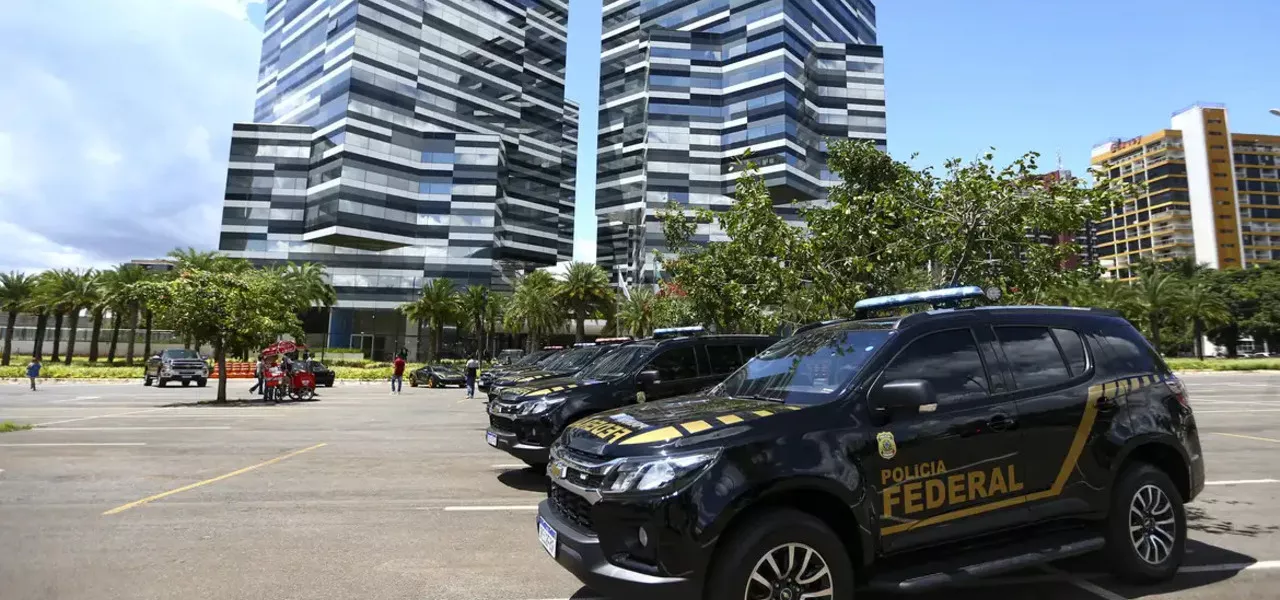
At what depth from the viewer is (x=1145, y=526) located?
439 cm

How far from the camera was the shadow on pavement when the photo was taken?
780cm

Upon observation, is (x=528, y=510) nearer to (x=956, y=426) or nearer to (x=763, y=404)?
(x=763, y=404)

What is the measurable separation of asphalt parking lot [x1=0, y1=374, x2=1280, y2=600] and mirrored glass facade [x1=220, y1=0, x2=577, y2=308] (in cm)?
6920

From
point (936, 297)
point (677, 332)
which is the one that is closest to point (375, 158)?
point (677, 332)

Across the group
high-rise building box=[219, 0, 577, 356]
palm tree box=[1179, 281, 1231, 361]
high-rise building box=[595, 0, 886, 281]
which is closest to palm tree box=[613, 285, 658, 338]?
high-rise building box=[595, 0, 886, 281]

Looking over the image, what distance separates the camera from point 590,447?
371cm

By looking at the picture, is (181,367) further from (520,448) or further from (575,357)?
(520,448)

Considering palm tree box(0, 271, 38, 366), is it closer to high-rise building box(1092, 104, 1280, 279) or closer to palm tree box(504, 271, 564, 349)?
palm tree box(504, 271, 564, 349)

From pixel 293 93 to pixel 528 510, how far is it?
97643 millimetres

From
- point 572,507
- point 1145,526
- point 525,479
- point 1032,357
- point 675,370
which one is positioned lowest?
point 525,479

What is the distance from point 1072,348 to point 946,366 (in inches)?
47.1

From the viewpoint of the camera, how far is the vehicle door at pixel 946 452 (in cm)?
353

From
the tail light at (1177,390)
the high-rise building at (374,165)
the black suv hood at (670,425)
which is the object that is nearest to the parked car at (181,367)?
the black suv hood at (670,425)

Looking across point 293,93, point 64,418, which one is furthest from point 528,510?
point 293,93
